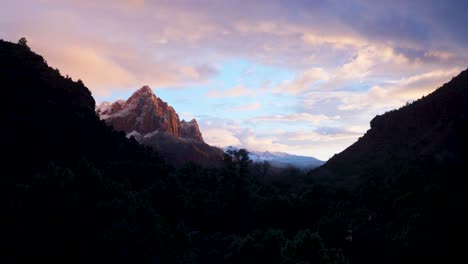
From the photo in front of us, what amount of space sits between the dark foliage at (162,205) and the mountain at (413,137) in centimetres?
253

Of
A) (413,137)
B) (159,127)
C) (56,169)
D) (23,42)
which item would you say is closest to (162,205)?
(56,169)

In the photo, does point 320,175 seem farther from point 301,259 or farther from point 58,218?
point 58,218

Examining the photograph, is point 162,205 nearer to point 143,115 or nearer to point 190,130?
point 143,115

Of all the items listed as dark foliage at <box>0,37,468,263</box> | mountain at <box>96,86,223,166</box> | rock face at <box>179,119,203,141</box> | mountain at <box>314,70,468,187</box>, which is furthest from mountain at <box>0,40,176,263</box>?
rock face at <box>179,119,203,141</box>

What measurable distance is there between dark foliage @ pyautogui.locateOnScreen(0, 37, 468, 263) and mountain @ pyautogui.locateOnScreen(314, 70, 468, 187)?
2.53 meters

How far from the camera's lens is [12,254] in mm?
12219

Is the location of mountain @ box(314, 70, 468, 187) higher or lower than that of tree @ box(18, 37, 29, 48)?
lower

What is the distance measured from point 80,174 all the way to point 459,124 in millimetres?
47487

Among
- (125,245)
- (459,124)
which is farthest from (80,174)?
(459,124)

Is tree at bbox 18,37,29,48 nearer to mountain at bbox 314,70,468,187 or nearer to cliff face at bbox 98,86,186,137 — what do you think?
mountain at bbox 314,70,468,187

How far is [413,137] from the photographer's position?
6600 centimetres

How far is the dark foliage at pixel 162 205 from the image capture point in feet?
44.4

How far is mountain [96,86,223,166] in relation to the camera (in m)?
107

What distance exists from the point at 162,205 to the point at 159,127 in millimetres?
94285
